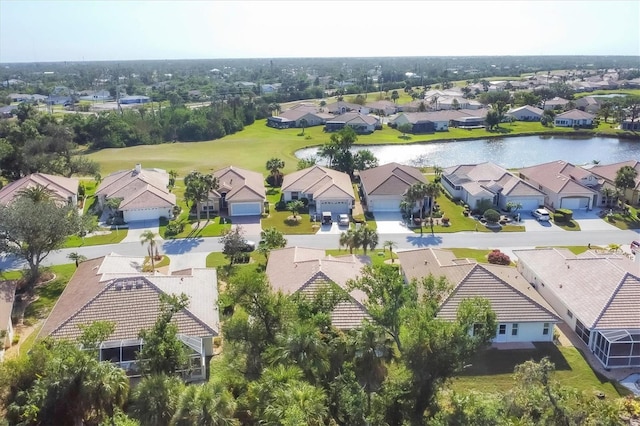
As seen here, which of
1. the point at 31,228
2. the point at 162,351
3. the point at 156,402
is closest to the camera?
the point at 156,402

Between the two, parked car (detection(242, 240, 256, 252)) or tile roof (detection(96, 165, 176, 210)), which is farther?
tile roof (detection(96, 165, 176, 210))

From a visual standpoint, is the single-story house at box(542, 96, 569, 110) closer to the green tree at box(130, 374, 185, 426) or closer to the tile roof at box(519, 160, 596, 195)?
the tile roof at box(519, 160, 596, 195)

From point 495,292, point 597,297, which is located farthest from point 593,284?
point 495,292

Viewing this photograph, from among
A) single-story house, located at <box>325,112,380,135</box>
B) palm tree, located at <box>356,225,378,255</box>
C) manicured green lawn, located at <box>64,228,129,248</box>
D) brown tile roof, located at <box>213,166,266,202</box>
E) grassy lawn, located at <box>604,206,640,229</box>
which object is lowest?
manicured green lawn, located at <box>64,228,129,248</box>

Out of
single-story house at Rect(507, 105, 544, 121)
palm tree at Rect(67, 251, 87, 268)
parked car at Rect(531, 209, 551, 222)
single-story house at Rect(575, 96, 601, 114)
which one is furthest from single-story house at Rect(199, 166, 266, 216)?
single-story house at Rect(575, 96, 601, 114)

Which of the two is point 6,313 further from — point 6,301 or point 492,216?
point 492,216

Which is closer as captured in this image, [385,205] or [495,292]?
[495,292]
